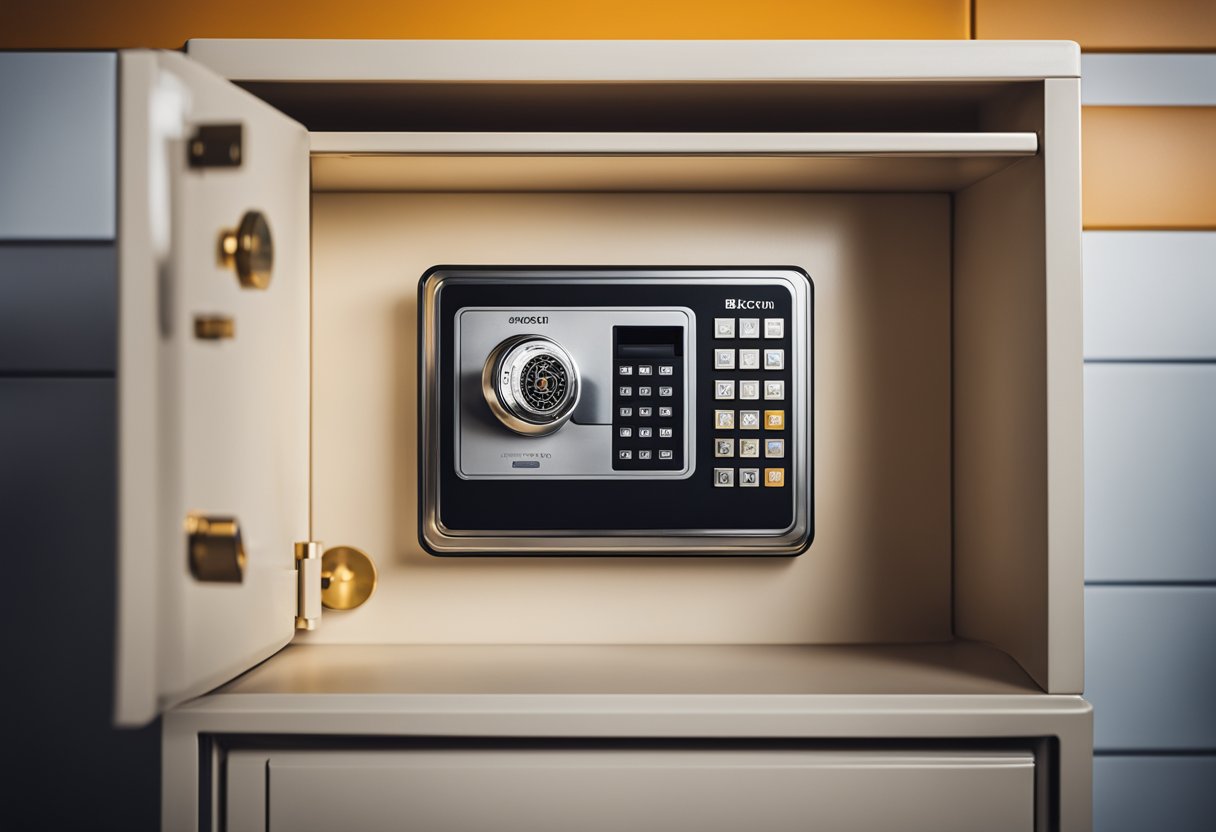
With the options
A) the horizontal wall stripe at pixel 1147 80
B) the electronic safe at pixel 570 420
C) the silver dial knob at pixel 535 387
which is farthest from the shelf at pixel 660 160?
the horizontal wall stripe at pixel 1147 80

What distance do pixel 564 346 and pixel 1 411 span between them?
0.54 meters

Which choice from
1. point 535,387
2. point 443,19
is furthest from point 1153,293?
point 443,19

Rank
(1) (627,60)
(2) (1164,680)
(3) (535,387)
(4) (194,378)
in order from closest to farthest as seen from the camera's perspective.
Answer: (4) (194,378) → (1) (627,60) → (3) (535,387) → (2) (1164,680)

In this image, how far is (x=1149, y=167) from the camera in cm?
77

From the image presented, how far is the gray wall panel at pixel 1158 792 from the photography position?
0.77 m

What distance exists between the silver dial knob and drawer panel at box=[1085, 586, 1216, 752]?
563 millimetres

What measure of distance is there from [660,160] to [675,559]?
13.1 inches

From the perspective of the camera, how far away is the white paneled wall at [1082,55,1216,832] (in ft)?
2.50

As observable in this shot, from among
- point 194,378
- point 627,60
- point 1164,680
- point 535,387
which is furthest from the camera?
point 1164,680

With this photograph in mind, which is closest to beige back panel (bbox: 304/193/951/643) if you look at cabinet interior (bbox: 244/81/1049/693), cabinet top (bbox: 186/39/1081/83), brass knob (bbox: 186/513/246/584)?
cabinet interior (bbox: 244/81/1049/693)

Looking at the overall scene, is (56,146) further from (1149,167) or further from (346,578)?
(1149,167)

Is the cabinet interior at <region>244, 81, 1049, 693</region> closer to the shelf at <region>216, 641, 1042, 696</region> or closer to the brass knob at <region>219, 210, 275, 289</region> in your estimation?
the shelf at <region>216, 641, 1042, 696</region>

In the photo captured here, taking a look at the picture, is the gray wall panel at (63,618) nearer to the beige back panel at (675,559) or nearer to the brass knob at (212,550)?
the beige back panel at (675,559)

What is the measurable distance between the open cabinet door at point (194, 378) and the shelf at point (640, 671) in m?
0.08
